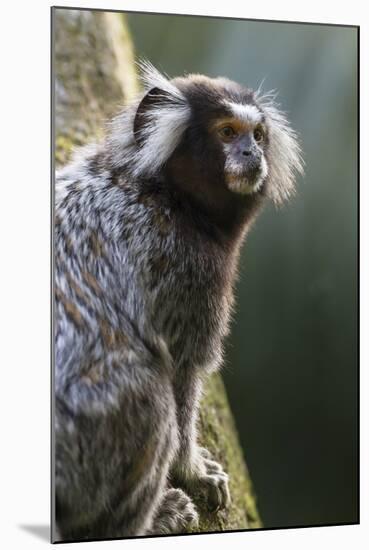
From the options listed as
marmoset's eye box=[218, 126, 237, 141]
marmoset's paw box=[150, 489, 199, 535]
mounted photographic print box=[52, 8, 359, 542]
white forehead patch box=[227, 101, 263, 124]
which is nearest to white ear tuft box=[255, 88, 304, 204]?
mounted photographic print box=[52, 8, 359, 542]

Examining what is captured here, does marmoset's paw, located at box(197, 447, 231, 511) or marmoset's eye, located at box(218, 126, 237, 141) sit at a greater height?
marmoset's eye, located at box(218, 126, 237, 141)

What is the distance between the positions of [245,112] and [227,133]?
0.14m

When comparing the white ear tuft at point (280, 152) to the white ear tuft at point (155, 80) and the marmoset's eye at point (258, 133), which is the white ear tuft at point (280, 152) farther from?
the white ear tuft at point (155, 80)

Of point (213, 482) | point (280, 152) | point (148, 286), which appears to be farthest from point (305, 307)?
point (148, 286)

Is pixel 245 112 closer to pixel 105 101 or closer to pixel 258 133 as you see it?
pixel 258 133

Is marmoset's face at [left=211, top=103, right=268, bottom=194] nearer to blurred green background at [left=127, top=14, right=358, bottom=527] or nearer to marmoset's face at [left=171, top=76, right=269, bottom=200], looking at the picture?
marmoset's face at [left=171, top=76, right=269, bottom=200]

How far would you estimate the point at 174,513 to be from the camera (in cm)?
518

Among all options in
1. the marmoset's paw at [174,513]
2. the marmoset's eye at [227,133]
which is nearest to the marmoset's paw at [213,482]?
the marmoset's paw at [174,513]

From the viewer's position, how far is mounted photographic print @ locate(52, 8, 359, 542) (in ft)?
15.5

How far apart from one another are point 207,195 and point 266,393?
1.28 meters

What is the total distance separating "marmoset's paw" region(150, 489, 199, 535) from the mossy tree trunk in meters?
0.10

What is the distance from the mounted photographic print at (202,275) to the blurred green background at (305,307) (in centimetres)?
1

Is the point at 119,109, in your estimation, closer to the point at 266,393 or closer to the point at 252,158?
the point at 252,158

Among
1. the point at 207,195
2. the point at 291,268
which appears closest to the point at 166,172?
the point at 207,195
